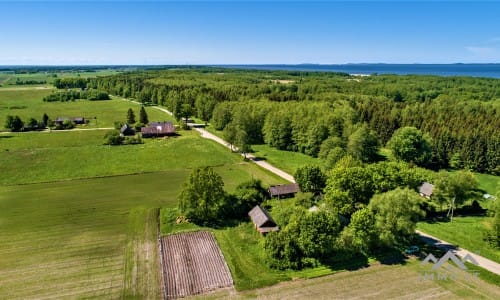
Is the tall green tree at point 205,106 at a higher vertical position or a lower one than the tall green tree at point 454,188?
higher

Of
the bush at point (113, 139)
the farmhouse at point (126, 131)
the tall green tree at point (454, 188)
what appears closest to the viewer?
the tall green tree at point (454, 188)

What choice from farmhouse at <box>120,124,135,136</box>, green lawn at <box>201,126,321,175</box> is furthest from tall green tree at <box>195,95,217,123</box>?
green lawn at <box>201,126,321,175</box>

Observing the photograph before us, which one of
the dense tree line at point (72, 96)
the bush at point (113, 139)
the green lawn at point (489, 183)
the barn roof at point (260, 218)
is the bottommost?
the green lawn at point (489, 183)

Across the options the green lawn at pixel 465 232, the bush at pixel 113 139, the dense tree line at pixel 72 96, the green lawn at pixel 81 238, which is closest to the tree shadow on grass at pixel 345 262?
the green lawn at pixel 465 232

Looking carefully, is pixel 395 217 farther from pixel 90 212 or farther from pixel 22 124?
pixel 22 124

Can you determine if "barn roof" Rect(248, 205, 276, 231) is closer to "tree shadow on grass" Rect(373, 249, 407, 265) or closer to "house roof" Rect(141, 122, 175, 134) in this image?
"tree shadow on grass" Rect(373, 249, 407, 265)

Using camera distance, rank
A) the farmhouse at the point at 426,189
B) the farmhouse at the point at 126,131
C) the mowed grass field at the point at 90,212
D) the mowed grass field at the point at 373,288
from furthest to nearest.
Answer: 1. the farmhouse at the point at 126,131
2. the farmhouse at the point at 426,189
3. the mowed grass field at the point at 90,212
4. the mowed grass field at the point at 373,288

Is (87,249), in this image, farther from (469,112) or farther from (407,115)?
(469,112)

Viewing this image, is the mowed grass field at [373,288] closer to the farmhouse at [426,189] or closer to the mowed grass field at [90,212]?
the mowed grass field at [90,212]
